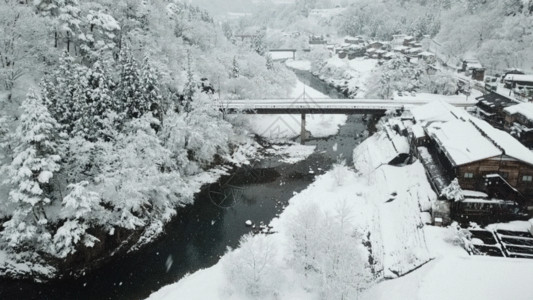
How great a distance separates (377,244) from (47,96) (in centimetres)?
2689

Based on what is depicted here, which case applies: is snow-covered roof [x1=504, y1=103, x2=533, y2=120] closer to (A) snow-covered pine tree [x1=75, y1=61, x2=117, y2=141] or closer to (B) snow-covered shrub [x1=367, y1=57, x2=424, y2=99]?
(B) snow-covered shrub [x1=367, y1=57, x2=424, y2=99]

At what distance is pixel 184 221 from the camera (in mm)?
32938

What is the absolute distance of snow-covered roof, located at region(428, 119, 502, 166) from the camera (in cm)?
2952

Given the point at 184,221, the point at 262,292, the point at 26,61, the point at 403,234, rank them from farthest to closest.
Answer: the point at 184,221
the point at 26,61
the point at 403,234
the point at 262,292

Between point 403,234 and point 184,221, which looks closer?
point 403,234

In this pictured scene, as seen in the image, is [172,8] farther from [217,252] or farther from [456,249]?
[456,249]

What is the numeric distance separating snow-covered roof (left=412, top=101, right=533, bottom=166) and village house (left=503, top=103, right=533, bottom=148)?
6.25 m

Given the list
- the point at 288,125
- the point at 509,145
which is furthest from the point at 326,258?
the point at 288,125

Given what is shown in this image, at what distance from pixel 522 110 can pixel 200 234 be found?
127ft

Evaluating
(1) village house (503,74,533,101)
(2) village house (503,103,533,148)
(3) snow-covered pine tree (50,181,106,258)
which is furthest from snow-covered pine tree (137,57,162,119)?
(1) village house (503,74,533,101)

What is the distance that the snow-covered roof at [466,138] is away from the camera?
29481mm

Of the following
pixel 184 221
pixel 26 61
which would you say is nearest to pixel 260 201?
pixel 184 221

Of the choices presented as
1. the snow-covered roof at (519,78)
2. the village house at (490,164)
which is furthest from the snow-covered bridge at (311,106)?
the village house at (490,164)

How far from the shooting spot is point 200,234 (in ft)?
102
